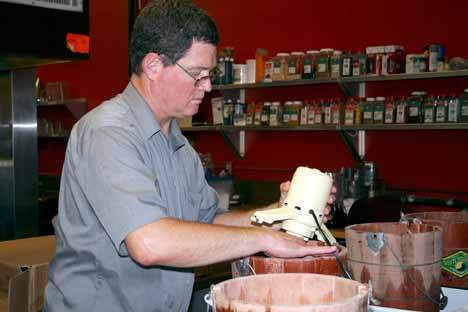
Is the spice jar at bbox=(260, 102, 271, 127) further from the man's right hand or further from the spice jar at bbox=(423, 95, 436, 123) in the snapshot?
the man's right hand

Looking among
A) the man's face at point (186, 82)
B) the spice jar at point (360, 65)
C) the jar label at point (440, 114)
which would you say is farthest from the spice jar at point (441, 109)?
the man's face at point (186, 82)

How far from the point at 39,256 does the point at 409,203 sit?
264 cm

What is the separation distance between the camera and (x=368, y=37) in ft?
15.0

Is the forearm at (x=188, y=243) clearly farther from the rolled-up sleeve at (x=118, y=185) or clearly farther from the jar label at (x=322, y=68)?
the jar label at (x=322, y=68)

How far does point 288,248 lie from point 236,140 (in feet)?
12.9

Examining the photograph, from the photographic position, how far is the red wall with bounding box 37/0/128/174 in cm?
634

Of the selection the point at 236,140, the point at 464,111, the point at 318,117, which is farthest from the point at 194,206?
the point at 236,140

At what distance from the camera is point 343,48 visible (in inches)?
185

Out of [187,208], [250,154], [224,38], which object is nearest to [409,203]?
[250,154]

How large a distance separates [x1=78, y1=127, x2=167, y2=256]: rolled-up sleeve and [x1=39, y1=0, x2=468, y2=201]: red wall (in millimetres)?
3056

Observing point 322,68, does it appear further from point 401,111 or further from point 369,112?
point 401,111

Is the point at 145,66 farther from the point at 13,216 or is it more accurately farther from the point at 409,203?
the point at 409,203

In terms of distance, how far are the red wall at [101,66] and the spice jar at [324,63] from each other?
2.51m

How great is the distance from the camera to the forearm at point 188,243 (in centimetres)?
150
